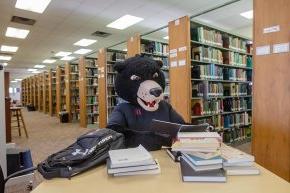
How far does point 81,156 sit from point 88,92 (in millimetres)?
6339

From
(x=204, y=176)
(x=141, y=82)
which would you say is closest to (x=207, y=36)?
(x=141, y=82)

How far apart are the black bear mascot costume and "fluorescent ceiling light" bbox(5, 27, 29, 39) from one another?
20.5 feet

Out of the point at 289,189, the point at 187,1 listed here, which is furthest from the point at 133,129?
the point at 187,1

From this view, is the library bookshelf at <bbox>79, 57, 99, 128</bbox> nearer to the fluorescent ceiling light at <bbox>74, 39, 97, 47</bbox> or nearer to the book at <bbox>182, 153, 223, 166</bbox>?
the fluorescent ceiling light at <bbox>74, 39, 97, 47</bbox>

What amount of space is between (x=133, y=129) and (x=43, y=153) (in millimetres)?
3065

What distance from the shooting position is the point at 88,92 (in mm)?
7316

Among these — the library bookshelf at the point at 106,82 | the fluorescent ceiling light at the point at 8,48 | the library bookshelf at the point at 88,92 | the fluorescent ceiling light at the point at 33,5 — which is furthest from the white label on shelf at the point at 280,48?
the fluorescent ceiling light at the point at 8,48

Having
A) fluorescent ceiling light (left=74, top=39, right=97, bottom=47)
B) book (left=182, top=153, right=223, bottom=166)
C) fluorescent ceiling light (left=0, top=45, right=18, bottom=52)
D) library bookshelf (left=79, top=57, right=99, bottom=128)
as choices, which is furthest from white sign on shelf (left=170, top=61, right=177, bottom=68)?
fluorescent ceiling light (left=0, top=45, right=18, bottom=52)

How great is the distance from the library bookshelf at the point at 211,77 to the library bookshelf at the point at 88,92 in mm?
3847

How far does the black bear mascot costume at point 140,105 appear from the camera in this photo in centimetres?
172

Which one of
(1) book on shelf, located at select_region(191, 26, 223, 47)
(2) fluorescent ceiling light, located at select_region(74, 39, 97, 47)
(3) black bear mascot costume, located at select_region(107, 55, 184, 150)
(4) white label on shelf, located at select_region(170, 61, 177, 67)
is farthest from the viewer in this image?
(2) fluorescent ceiling light, located at select_region(74, 39, 97, 47)

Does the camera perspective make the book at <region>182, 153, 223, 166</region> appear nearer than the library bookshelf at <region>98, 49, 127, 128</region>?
Yes

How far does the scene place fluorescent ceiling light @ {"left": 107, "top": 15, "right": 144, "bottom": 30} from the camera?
6145 millimetres

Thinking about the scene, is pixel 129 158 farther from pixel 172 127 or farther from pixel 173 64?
pixel 173 64
